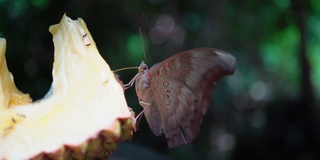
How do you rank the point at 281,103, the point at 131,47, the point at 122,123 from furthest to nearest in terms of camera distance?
the point at 281,103 → the point at 131,47 → the point at 122,123

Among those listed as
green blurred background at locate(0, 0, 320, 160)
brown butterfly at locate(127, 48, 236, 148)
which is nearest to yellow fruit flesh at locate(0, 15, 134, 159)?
brown butterfly at locate(127, 48, 236, 148)

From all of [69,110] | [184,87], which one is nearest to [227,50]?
[184,87]

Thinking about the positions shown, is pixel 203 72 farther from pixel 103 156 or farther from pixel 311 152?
pixel 311 152

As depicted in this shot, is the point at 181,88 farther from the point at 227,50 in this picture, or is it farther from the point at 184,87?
the point at 227,50

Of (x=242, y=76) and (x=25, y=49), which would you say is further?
(x=242, y=76)

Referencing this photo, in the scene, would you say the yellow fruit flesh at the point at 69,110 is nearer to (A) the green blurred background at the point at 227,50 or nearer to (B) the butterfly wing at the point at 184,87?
(B) the butterfly wing at the point at 184,87

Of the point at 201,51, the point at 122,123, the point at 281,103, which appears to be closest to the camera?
the point at 122,123

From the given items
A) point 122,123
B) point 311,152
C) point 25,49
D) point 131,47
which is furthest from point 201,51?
point 311,152

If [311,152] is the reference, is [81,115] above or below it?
above

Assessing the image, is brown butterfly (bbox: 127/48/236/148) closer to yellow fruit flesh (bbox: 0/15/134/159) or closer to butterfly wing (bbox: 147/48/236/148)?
butterfly wing (bbox: 147/48/236/148)
